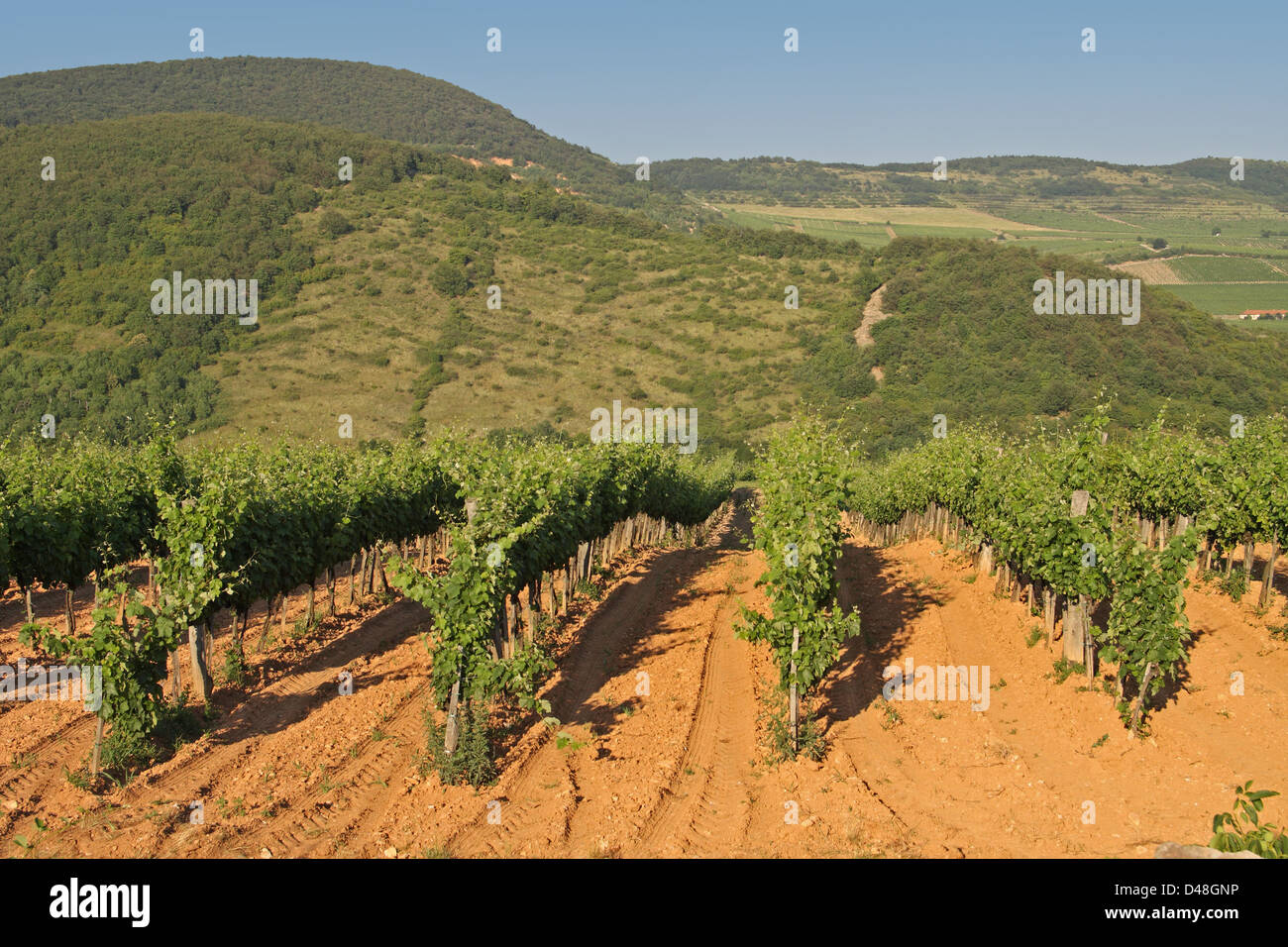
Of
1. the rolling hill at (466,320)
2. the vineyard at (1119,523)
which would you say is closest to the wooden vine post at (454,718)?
the vineyard at (1119,523)

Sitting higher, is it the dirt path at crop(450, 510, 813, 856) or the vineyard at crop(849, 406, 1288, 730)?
the vineyard at crop(849, 406, 1288, 730)

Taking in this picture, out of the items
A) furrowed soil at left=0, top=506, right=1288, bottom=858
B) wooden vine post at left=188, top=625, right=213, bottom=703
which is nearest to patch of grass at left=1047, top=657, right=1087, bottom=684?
furrowed soil at left=0, top=506, right=1288, bottom=858

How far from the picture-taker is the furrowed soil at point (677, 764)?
11.2m

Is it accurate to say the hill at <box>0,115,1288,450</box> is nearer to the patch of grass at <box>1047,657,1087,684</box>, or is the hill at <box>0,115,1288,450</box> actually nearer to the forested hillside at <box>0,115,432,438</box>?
the forested hillside at <box>0,115,432,438</box>

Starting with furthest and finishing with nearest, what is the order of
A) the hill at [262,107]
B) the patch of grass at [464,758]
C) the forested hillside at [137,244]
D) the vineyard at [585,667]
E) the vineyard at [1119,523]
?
the hill at [262,107], the forested hillside at [137,244], the vineyard at [1119,523], the patch of grass at [464,758], the vineyard at [585,667]

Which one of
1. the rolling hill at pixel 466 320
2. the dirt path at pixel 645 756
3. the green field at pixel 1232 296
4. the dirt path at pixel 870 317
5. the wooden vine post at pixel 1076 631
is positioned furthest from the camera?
the green field at pixel 1232 296

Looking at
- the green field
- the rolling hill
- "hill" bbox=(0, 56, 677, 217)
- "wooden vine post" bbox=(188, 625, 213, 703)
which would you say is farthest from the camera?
"hill" bbox=(0, 56, 677, 217)

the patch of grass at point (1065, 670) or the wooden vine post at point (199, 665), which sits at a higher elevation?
the wooden vine post at point (199, 665)

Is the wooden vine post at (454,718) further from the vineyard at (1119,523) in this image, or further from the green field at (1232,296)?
the green field at (1232,296)

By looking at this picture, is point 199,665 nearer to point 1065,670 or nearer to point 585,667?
point 585,667

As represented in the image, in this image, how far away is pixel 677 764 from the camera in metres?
13.8

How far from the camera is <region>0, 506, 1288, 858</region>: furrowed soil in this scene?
11227mm
